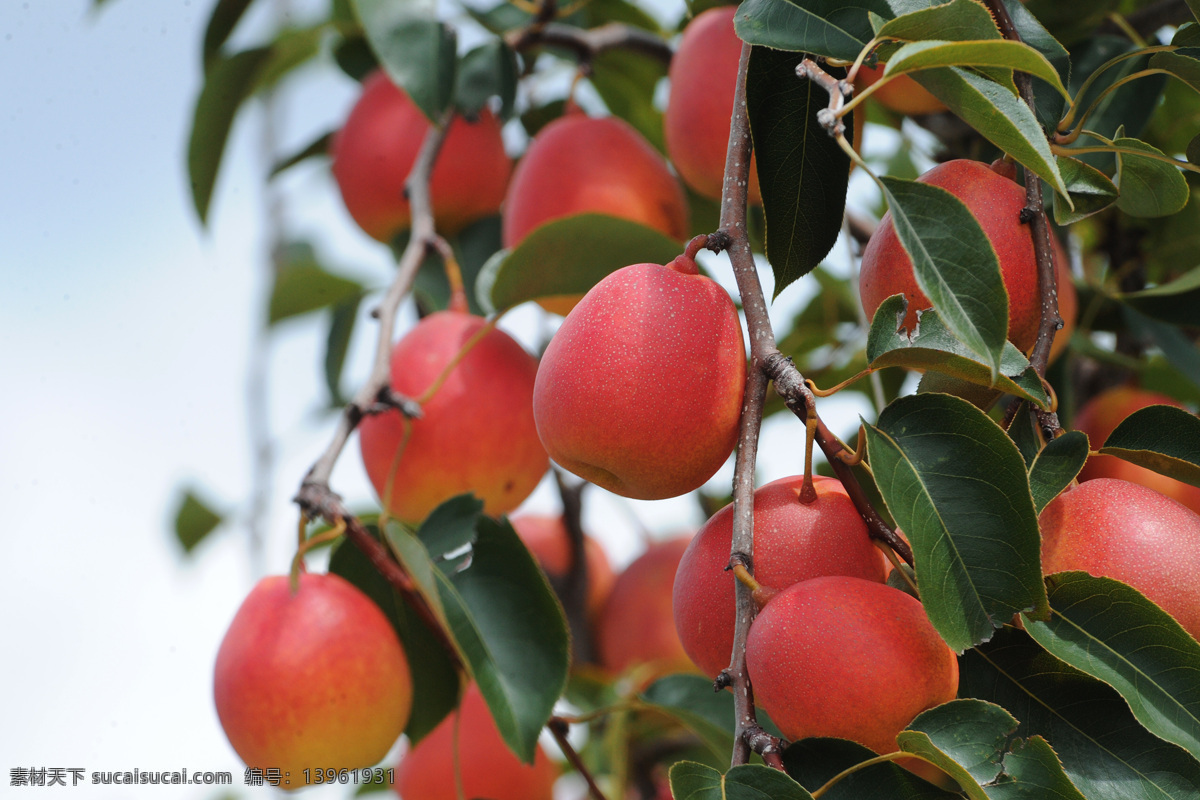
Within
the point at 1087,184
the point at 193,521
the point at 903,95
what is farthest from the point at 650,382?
the point at 193,521

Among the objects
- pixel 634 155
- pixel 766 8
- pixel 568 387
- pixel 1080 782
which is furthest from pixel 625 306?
pixel 634 155

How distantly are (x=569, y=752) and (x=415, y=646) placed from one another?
17 centimetres

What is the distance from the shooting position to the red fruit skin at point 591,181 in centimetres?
95

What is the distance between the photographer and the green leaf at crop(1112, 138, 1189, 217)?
1.70 feet

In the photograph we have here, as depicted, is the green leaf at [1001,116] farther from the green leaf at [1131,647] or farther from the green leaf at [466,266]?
the green leaf at [466,266]

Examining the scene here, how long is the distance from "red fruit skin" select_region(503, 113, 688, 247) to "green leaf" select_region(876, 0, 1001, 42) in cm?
50

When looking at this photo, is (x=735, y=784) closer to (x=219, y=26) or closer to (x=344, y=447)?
(x=344, y=447)

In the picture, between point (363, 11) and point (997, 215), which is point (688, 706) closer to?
point (997, 215)

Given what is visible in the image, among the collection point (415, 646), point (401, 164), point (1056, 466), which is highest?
point (1056, 466)

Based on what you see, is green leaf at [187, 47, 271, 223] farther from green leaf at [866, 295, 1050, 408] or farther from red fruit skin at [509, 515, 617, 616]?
green leaf at [866, 295, 1050, 408]

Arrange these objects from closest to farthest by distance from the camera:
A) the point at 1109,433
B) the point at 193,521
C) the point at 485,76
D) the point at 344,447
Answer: the point at 1109,433, the point at 344,447, the point at 485,76, the point at 193,521

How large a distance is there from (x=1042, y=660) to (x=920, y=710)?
7cm

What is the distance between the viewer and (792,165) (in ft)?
1.72

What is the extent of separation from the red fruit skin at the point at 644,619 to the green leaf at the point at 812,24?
0.77 meters
